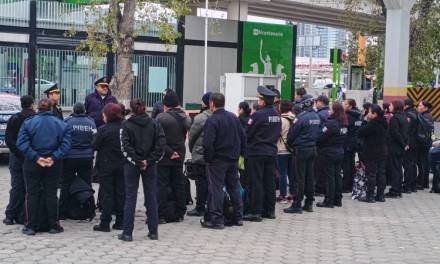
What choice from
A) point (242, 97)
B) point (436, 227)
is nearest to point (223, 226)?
point (436, 227)

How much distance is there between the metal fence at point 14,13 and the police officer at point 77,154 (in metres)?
14.1

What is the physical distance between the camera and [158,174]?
10.2 m

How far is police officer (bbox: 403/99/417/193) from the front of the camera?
14281mm

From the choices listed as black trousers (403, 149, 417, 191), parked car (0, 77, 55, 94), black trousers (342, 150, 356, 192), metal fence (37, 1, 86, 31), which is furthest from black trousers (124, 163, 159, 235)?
metal fence (37, 1, 86, 31)

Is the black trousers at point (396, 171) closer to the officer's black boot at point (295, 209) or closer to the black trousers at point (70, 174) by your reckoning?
the officer's black boot at point (295, 209)

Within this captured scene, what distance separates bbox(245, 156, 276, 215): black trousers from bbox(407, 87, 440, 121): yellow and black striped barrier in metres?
13.8

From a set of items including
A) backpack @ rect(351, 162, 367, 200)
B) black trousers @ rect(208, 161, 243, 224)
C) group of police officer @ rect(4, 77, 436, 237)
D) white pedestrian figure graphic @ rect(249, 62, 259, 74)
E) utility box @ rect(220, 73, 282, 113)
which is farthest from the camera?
white pedestrian figure graphic @ rect(249, 62, 259, 74)

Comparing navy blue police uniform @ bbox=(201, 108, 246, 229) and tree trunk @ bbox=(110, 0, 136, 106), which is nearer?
navy blue police uniform @ bbox=(201, 108, 246, 229)

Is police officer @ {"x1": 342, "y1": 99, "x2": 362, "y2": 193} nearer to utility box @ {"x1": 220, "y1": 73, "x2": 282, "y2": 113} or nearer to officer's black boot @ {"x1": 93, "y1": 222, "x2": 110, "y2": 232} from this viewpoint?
officer's black boot @ {"x1": 93, "y1": 222, "x2": 110, "y2": 232}

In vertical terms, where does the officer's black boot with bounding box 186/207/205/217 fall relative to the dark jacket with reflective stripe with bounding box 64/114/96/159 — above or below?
below

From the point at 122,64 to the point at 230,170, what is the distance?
6.73 meters

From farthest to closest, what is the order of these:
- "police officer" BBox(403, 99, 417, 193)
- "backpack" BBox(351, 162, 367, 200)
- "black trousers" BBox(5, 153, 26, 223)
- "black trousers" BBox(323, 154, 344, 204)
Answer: "police officer" BBox(403, 99, 417, 193) → "backpack" BBox(351, 162, 367, 200) → "black trousers" BBox(323, 154, 344, 204) → "black trousers" BBox(5, 153, 26, 223)

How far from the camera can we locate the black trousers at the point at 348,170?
14.1 metres

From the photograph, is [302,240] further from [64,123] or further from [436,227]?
[64,123]
